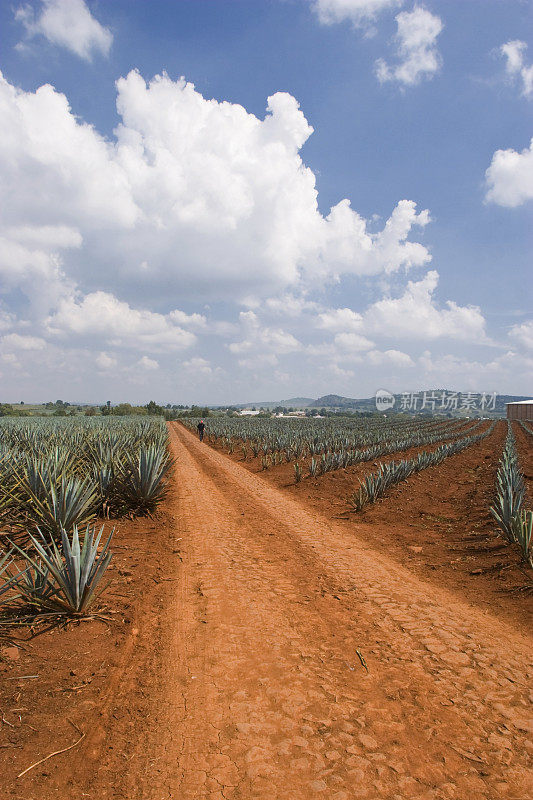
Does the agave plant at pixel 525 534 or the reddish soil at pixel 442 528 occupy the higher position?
the agave plant at pixel 525 534

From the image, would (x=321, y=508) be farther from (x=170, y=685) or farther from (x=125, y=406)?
(x=125, y=406)

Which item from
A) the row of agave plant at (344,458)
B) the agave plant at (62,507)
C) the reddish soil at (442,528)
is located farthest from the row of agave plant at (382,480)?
the agave plant at (62,507)

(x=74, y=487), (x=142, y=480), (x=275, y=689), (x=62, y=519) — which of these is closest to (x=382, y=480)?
(x=142, y=480)

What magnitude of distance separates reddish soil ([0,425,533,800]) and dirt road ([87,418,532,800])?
0.01 meters

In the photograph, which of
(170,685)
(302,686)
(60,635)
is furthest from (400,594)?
(60,635)

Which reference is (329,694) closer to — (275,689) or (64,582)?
(275,689)

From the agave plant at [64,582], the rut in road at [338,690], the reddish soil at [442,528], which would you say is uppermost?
the agave plant at [64,582]

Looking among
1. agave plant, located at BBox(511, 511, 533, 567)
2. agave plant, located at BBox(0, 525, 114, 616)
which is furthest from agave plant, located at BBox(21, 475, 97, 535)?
agave plant, located at BBox(511, 511, 533, 567)

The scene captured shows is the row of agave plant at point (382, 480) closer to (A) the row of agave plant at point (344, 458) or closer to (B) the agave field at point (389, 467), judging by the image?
(B) the agave field at point (389, 467)

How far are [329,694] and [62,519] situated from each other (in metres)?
4.24

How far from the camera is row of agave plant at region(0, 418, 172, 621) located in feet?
12.5

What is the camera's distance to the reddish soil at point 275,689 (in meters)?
2.26

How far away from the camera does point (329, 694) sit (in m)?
2.95

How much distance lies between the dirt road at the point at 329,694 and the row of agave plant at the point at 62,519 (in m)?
1.12
